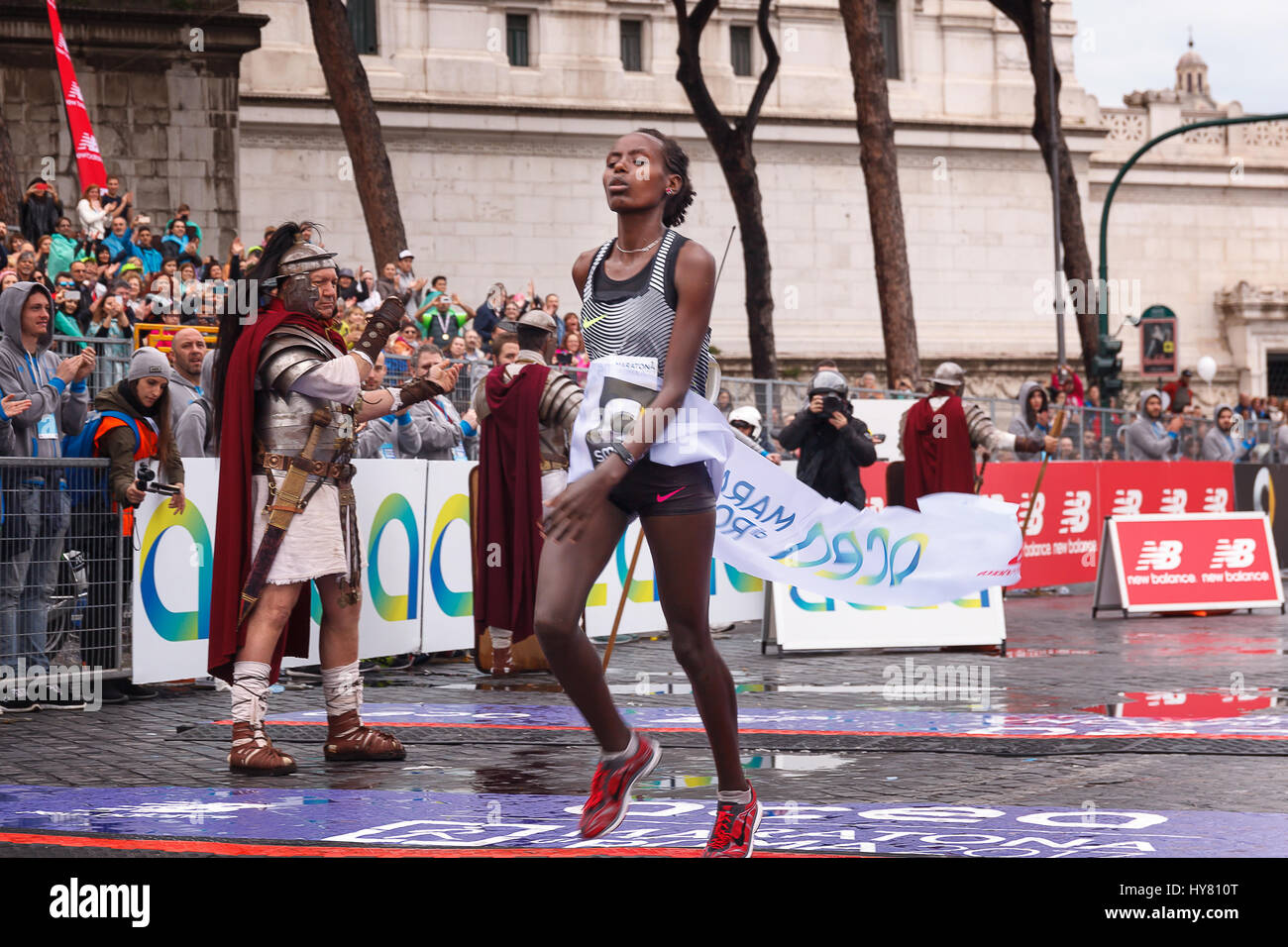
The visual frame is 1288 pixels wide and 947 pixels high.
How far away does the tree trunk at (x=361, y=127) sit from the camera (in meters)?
25.5

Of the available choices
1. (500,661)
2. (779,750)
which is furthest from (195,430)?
(779,750)

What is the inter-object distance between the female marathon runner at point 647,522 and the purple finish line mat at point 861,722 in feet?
10.0

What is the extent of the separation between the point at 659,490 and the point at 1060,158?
101 feet

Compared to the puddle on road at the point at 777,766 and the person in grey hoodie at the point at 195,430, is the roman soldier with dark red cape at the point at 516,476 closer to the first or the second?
the person in grey hoodie at the point at 195,430

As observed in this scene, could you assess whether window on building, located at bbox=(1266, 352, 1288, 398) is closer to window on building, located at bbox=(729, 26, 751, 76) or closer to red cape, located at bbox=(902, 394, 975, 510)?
window on building, located at bbox=(729, 26, 751, 76)

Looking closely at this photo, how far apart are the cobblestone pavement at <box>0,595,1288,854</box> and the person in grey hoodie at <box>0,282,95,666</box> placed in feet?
1.73

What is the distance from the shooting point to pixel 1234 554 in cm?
1758

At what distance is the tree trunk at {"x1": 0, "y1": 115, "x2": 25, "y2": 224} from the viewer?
2064 centimetres

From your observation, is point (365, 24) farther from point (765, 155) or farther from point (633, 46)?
point (765, 155)

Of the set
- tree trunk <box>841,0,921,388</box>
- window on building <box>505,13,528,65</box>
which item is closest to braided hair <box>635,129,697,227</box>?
tree trunk <box>841,0,921,388</box>

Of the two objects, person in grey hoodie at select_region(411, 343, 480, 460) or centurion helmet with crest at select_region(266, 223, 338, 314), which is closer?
centurion helmet with crest at select_region(266, 223, 338, 314)

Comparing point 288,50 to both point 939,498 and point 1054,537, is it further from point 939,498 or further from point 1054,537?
point 939,498
